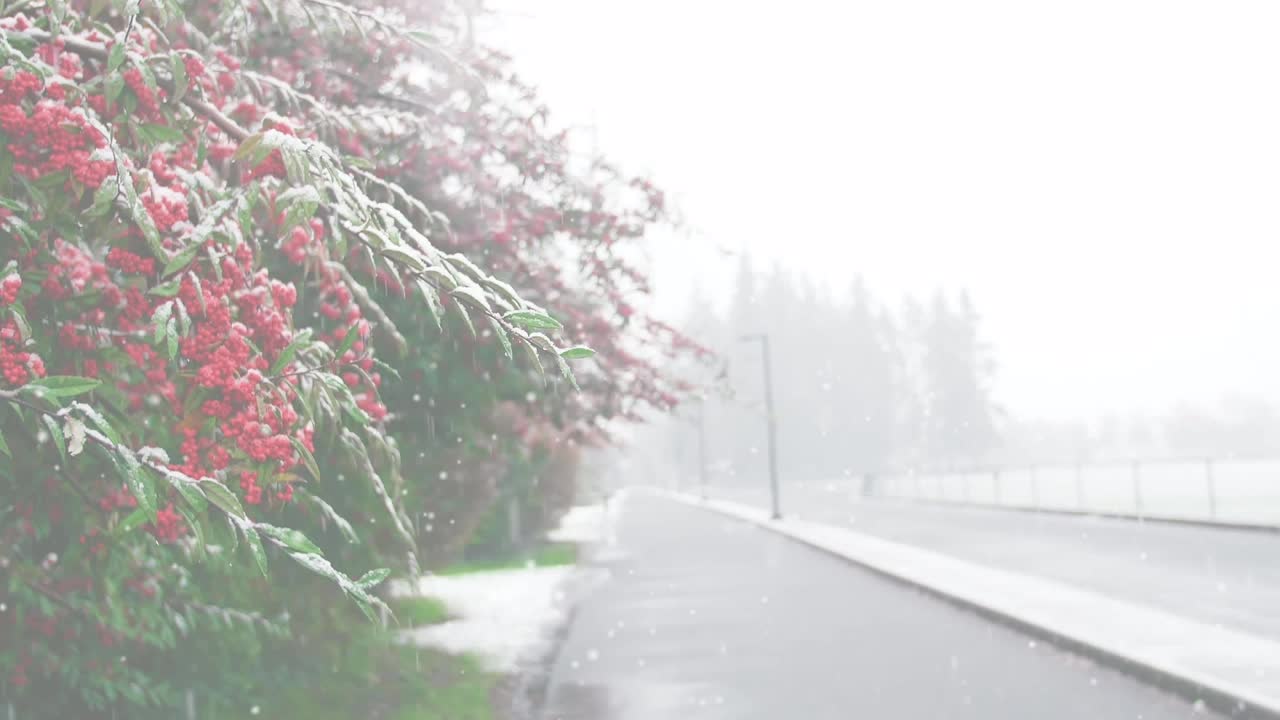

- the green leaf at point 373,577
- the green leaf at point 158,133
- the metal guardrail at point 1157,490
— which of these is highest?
the green leaf at point 158,133

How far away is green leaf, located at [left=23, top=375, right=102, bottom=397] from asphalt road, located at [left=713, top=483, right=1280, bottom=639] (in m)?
10.9

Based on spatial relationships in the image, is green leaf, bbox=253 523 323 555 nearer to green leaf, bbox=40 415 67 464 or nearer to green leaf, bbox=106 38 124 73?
green leaf, bbox=40 415 67 464

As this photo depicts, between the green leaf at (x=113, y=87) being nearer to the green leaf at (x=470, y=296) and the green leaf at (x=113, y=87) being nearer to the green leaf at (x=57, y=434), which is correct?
the green leaf at (x=57, y=434)

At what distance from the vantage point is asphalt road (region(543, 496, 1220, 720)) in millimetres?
8750

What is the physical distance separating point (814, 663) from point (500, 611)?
20.7 ft

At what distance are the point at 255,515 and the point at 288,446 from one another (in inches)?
120

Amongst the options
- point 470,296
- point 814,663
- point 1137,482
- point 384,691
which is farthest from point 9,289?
point 1137,482

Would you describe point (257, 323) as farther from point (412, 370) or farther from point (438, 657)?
point (438, 657)

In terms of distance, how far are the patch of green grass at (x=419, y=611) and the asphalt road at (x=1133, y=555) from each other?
840 cm

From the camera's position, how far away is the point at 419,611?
52.4ft

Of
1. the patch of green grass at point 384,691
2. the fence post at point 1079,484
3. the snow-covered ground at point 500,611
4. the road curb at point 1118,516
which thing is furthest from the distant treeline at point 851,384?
the patch of green grass at point 384,691

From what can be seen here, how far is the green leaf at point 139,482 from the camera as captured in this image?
2.87 m

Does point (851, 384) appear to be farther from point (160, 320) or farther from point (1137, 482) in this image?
point (160, 320)

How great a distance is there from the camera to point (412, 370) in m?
8.50
